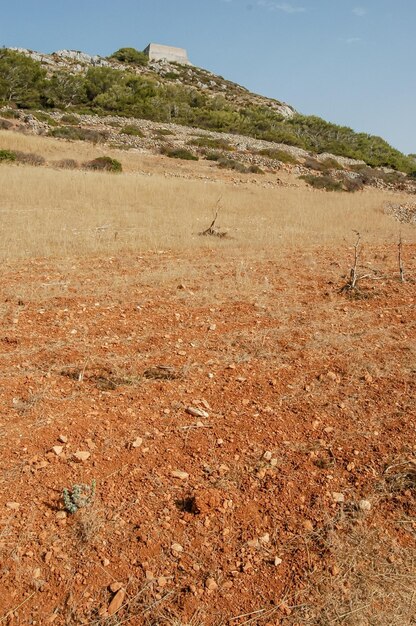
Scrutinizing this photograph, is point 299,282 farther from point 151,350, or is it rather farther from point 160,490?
point 160,490

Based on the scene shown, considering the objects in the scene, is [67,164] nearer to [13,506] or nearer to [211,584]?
[13,506]

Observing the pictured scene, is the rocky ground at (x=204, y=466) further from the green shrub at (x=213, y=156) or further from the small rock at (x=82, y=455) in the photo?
the green shrub at (x=213, y=156)

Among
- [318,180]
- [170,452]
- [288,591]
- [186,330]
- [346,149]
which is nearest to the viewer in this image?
[288,591]

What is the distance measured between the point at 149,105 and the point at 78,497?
45.2 meters

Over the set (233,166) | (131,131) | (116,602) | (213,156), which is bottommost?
(116,602)

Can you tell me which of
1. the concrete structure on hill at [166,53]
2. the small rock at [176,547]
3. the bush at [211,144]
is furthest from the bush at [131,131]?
the concrete structure on hill at [166,53]

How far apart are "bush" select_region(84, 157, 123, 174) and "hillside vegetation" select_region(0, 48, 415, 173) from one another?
2033 centimetres

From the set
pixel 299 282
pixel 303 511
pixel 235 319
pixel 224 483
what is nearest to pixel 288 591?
pixel 303 511

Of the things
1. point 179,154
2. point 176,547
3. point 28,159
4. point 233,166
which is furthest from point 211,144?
point 176,547

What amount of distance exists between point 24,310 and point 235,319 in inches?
96.9

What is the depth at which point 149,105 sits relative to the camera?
4303cm

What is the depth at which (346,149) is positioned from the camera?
44.5 m

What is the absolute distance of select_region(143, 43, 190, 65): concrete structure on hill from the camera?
83000 mm

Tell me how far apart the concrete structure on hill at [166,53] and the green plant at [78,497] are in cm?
9144
